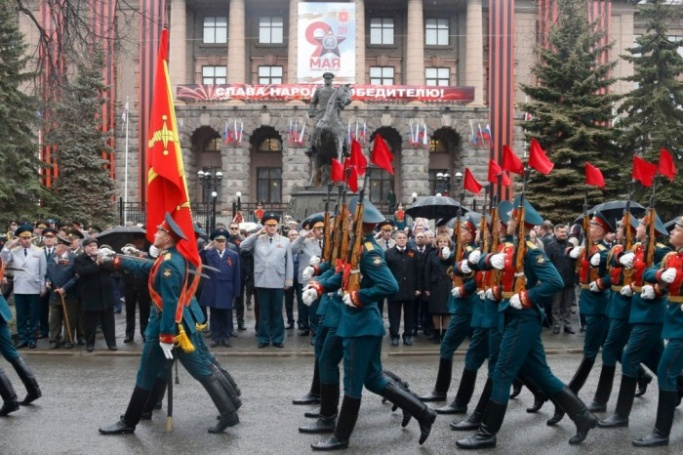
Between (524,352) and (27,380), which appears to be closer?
(524,352)

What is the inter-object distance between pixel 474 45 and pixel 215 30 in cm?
1632

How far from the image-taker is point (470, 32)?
158 feet

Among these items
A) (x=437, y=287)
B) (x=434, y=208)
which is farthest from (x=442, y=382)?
(x=434, y=208)

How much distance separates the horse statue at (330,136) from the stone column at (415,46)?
2639 centimetres

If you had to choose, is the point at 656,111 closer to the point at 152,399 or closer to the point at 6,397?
the point at 152,399

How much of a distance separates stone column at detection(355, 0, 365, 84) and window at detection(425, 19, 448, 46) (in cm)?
497

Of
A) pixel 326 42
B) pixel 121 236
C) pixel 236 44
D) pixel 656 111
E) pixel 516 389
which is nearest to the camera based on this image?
pixel 516 389

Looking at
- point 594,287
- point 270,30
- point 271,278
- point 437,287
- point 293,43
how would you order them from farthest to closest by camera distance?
point 270,30 < point 293,43 < point 437,287 < point 271,278 < point 594,287

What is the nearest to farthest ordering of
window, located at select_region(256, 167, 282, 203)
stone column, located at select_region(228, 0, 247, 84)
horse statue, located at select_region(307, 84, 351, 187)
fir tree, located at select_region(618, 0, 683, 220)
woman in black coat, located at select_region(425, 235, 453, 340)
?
woman in black coat, located at select_region(425, 235, 453, 340), horse statue, located at select_region(307, 84, 351, 187), fir tree, located at select_region(618, 0, 683, 220), stone column, located at select_region(228, 0, 247, 84), window, located at select_region(256, 167, 282, 203)

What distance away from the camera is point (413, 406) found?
7.41m

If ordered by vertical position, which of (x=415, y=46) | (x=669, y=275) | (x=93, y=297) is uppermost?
(x=415, y=46)

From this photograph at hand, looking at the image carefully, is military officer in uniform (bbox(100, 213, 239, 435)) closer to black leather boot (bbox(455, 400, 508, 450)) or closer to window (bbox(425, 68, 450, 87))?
black leather boot (bbox(455, 400, 508, 450))

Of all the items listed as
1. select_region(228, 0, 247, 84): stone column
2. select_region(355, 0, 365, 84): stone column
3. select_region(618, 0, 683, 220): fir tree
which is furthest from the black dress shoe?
select_region(355, 0, 365, 84): stone column

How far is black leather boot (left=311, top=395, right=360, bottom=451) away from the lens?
24.1 ft
